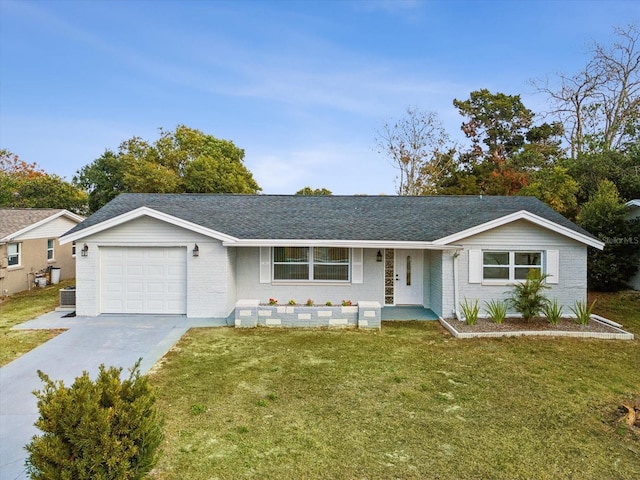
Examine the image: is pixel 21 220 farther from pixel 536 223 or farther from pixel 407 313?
pixel 536 223

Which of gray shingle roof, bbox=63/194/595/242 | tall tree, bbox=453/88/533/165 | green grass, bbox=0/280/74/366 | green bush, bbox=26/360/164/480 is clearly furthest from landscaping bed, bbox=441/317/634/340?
tall tree, bbox=453/88/533/165

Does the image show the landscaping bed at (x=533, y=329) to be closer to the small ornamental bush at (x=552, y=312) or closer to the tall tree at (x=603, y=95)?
the small ornamental bush at (x=552, y=312)

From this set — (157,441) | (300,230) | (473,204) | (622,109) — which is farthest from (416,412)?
(622,109)

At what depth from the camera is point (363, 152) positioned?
104 ft

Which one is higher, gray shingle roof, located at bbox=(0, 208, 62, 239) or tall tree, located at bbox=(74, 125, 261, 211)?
tall tree, located at bbox=(74, 125, 261, 211)

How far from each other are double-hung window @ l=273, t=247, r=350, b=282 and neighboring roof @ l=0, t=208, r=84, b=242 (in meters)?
11.3

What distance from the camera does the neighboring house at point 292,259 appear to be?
36.6ft

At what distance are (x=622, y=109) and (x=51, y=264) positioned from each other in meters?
37.1

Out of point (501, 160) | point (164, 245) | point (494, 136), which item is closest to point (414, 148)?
point (501, 160)

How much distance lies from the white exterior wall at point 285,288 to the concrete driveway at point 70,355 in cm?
167

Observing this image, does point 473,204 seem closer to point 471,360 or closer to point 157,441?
point 471,360

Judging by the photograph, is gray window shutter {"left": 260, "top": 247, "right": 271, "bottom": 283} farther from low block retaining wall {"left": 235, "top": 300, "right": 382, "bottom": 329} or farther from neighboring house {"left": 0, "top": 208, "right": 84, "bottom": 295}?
neighboring house {"left": 0, "top": 208, "right": 84, "bottom": 295}

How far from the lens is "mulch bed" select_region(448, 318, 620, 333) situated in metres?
9.95

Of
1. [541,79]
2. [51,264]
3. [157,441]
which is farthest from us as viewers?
[541,79]
